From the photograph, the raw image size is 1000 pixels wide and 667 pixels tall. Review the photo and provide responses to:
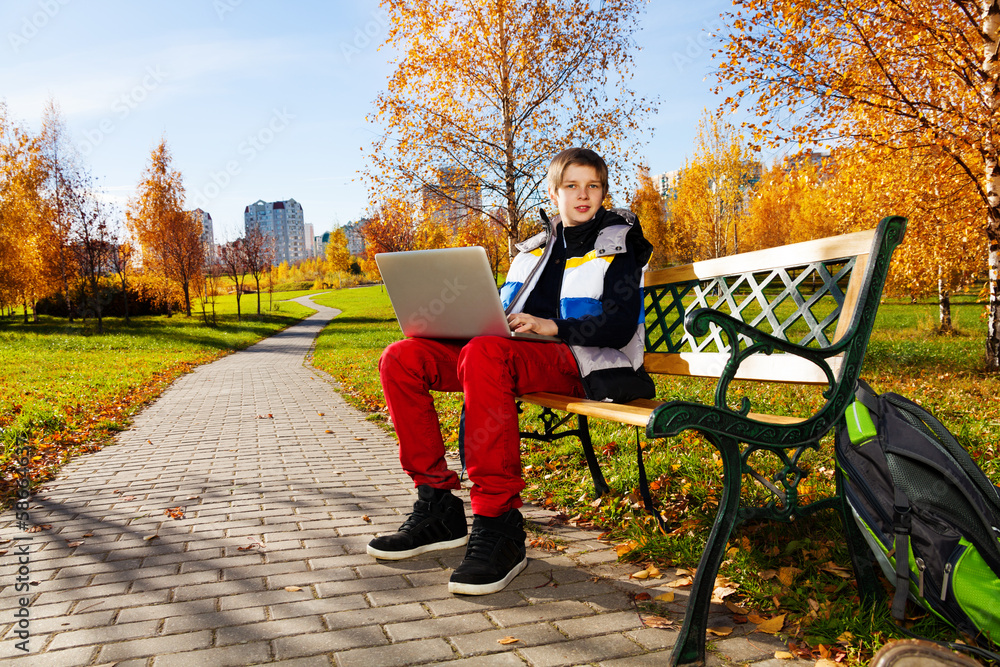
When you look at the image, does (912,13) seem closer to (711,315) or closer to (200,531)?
A: (711,315)

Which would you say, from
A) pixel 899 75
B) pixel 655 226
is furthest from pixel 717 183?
pixel 899 75

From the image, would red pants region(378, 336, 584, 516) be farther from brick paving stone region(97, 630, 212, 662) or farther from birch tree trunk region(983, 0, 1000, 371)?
birch tree trunk region(983, 0, 1000, 371)

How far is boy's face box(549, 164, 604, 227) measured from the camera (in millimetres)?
3141

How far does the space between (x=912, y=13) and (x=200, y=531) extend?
31.9 feet

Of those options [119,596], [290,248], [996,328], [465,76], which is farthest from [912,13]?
[290,248]

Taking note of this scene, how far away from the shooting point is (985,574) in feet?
5.81

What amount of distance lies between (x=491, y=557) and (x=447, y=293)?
1.13 meters

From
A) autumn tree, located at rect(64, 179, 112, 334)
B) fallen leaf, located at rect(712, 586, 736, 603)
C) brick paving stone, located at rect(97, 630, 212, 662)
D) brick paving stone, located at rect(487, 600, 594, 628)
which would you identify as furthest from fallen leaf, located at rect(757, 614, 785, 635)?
autumn tree, located at rect(64, 179, 112, 334)

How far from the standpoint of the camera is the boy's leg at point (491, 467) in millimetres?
2562

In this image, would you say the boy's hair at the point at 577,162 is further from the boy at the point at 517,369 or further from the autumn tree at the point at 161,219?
the autumn tree at the point at 161,219

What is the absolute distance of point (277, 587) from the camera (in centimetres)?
263

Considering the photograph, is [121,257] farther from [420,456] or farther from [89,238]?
[420,456]

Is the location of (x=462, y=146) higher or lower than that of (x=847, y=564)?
higher

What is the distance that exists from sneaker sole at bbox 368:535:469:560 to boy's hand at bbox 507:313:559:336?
1.05 meters
